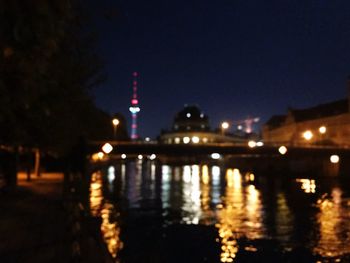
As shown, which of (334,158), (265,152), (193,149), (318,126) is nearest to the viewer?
(193,149)

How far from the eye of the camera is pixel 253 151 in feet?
294

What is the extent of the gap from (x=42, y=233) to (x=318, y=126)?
383ft

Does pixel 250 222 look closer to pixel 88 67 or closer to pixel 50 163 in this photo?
pixel 88 67

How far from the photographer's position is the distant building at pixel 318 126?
123 meters

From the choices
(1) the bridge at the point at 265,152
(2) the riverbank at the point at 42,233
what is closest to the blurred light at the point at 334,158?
(1) the bridge at the point at 265,152

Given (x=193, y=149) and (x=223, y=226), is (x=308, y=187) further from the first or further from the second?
(x=223, y=226)

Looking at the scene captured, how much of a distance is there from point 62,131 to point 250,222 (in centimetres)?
1689

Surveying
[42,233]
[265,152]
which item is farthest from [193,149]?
[42,233]

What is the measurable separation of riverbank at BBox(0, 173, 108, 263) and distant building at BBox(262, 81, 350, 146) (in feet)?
239

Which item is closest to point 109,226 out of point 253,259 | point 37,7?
point 253,259

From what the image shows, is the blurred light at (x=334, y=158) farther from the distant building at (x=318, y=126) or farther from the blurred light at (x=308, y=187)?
the blurred light at (x=308, y=187)

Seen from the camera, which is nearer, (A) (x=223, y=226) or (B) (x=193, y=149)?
(A) (x=223, y=226)

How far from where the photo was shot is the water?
28.6 meters

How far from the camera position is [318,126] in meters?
136
